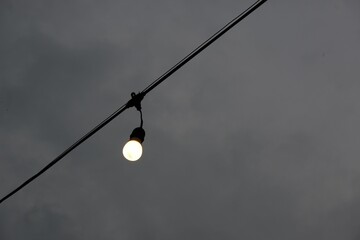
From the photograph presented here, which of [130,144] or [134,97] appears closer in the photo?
[134,97]

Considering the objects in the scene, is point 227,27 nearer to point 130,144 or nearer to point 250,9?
point 250,9

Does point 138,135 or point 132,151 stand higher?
point 138,135

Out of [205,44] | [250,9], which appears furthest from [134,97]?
[250,9]

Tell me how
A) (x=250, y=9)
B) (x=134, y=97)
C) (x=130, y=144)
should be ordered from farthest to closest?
(x=130, y=144) → (x=134, y=97) → (x=250, y=9)

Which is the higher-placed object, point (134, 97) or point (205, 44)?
point (134, 97)

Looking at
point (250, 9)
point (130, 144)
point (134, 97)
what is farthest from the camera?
point (130, 144)

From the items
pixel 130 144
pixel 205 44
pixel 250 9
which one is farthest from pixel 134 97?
pixel 250 9

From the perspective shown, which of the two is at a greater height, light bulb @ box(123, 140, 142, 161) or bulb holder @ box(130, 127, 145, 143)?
bulb holder @ box(130, 127, 145, 143)

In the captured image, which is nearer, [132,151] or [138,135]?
[132,151]

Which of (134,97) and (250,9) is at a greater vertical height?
(134,97)

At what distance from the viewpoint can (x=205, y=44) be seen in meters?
3.83

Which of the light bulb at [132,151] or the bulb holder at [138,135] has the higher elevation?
the bulb holder at [138,135]

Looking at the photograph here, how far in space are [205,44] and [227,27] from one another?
0.30 meters

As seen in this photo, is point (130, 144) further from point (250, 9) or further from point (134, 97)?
point (250, 9)
